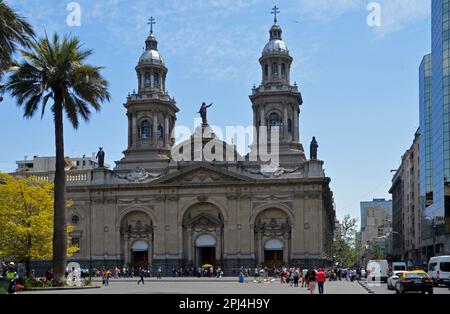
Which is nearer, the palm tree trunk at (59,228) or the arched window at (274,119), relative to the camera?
the palm tree trunk at (59,228)

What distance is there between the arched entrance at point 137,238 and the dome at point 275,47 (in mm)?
25725

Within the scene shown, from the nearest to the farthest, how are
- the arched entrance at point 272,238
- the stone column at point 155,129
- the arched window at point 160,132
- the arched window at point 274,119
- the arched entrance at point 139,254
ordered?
the arched entrance at point 272,238
the arched entrance at point 139,254
the arched window at point 274,119
the stone column at point 155,129
the arched window at point 160,132

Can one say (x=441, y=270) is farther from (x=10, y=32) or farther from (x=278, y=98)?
(x=278, y=98)

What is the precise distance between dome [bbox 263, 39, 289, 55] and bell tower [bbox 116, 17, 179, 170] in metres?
14.0

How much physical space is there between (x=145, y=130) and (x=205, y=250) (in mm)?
18300

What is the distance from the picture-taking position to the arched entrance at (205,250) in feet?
281

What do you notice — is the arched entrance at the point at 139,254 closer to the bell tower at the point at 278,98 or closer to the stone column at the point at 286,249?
the stone column at the point at 286,249

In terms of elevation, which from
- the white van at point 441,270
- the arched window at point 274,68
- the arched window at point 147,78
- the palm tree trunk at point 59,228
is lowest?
the white van at point 441,270

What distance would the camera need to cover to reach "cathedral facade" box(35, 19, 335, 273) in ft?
272

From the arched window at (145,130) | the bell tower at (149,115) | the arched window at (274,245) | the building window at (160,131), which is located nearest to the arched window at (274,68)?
the bell tower at (149,115)

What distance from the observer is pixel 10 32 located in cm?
2762
